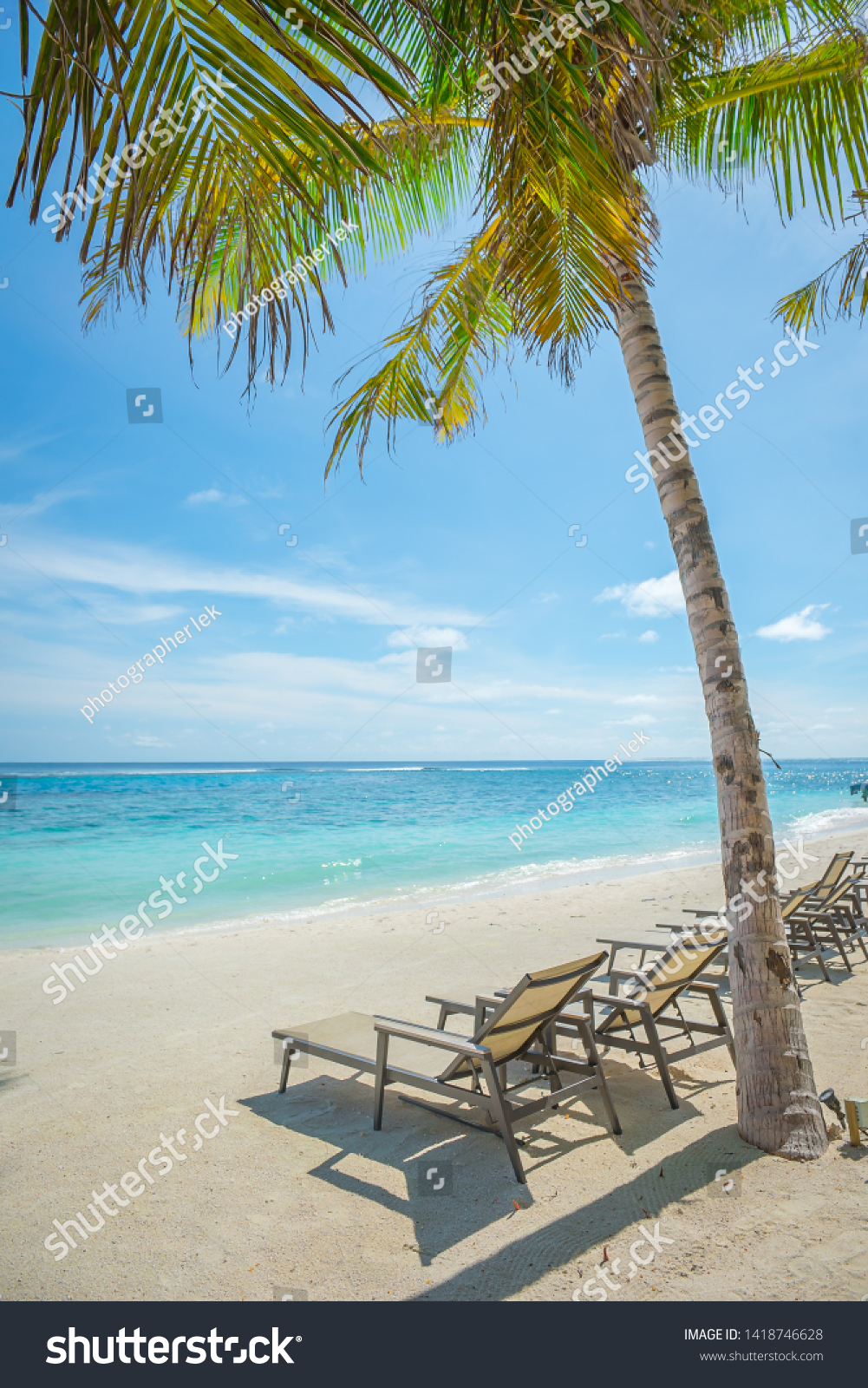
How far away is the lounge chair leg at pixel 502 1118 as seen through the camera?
10.6 feet

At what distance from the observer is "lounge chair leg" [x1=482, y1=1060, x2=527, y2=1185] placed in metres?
3.23

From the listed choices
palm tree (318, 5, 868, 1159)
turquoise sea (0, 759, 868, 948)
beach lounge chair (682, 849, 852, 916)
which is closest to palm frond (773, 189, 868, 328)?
palm tree (318, 5, 868, 1159)

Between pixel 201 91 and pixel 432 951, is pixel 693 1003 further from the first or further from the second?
pixel 201 91

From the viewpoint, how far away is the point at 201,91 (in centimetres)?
156

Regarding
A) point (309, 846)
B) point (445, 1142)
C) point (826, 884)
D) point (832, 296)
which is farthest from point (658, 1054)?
point (309, 846)

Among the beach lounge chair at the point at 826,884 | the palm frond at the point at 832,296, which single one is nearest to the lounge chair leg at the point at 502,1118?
the beach lounge chair at the point at 826,884

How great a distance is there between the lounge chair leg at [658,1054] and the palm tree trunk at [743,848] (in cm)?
44

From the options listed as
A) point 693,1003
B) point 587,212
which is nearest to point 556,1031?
point 693,1003

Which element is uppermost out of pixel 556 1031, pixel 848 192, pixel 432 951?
pixel 848 192

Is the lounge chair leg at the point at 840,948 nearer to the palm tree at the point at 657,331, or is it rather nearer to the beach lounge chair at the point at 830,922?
the beach lounge chair at the point at 830,922

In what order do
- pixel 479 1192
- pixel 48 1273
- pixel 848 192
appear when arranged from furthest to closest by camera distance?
pixel 848 192
pixel 479 1192
pixel 48 1273

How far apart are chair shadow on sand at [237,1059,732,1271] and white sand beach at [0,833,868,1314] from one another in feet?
0.04

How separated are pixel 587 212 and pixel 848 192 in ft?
7.30

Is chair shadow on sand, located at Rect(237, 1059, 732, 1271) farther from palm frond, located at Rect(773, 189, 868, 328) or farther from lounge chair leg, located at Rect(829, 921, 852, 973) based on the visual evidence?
palm frond, located at Rect(773, 189, 868, 328)
